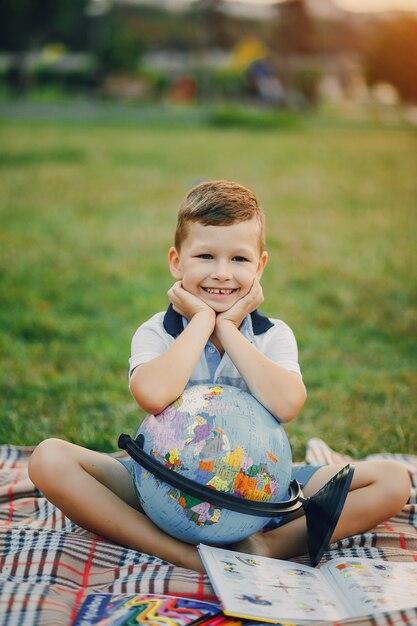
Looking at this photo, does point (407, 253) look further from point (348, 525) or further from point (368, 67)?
point (368, 67)

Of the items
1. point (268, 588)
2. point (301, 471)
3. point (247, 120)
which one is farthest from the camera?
point (247, 120)

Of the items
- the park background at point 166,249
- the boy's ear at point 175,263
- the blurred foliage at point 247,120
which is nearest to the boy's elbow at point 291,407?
the boy's ear at point 175,263

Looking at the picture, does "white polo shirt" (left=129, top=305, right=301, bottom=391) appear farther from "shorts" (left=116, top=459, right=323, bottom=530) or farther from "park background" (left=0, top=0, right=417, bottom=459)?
"park background" (left=0, top=0, right=417, bottom=459)

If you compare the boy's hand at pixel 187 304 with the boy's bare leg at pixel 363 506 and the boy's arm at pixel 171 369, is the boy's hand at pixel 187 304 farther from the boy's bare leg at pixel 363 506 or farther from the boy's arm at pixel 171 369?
the boy's bare leg at pixel 363 506

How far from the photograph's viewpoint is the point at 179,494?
2.84 m

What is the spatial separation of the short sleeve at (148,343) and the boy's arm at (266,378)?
29 cm

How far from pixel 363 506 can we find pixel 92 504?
3.81 ft

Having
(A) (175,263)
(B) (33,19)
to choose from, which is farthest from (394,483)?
(B) (33,19)

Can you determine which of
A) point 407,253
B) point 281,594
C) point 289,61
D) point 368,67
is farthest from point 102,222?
point 368,67

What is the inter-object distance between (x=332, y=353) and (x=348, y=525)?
3.13 meters

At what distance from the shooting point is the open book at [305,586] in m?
2.59

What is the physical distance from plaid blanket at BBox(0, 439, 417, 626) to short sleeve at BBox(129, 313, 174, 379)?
0.76m

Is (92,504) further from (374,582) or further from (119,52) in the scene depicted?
(119,52)

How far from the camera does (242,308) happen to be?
10.6 feet
